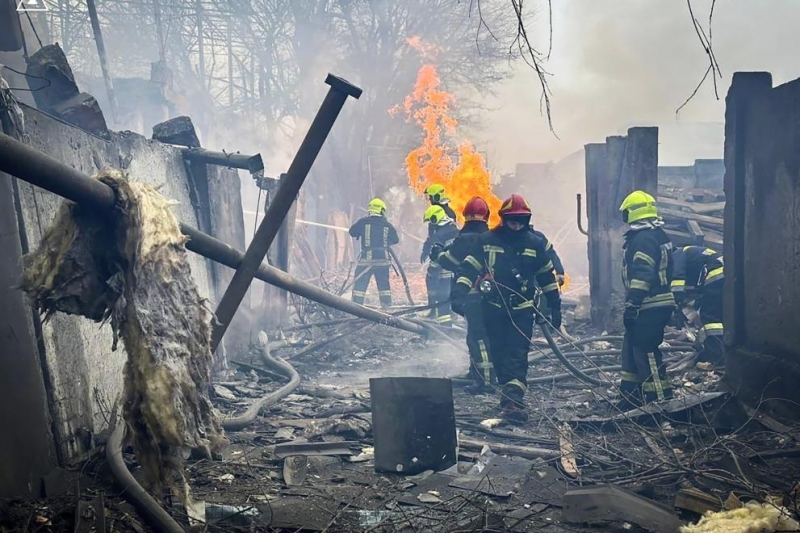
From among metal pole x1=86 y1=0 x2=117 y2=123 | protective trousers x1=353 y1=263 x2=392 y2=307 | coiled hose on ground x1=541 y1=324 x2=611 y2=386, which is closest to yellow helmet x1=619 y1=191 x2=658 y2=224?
coiled hose on ground x1=541 y1=324 x2=611 y2=386

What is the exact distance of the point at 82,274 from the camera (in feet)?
7.98

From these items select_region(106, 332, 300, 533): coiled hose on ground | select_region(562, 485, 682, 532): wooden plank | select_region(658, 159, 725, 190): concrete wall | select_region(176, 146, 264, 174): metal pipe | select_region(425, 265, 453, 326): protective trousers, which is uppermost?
select_region(658, 159, 725, 190): concrete wall

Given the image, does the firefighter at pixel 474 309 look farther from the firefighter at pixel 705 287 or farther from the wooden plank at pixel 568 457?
the firefighter at pixel 705 287

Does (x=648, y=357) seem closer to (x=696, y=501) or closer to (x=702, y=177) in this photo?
(x=696, y=501)

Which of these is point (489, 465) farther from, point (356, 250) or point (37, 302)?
point (356, 250)

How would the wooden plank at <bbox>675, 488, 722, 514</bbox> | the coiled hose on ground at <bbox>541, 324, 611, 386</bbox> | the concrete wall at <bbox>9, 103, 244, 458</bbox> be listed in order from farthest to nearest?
the coiled hose on ground at <bbox>541, 324, 611, 386</bbox> < the concrete wall at <bbox>9, 103, 244, 458</bbox> < the wooden plank at <bbox>675, 488, 722, 514</bbox>

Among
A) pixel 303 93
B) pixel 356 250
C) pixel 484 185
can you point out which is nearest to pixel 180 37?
pixel 303 93

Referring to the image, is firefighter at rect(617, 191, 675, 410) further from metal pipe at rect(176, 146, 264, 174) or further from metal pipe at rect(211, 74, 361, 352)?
metal pipe at rect(211, 74, 361, 352)

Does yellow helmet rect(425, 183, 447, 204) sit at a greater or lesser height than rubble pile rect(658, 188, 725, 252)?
greater

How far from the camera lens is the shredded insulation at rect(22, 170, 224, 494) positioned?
2332 mm

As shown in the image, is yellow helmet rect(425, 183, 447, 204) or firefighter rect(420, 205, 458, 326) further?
yellow helmet rect(425, 183, 447, 204)

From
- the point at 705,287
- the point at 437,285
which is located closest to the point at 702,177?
the point at 437,285

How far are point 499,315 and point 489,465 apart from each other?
2.14 meters

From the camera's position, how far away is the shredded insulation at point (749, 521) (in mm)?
3320
